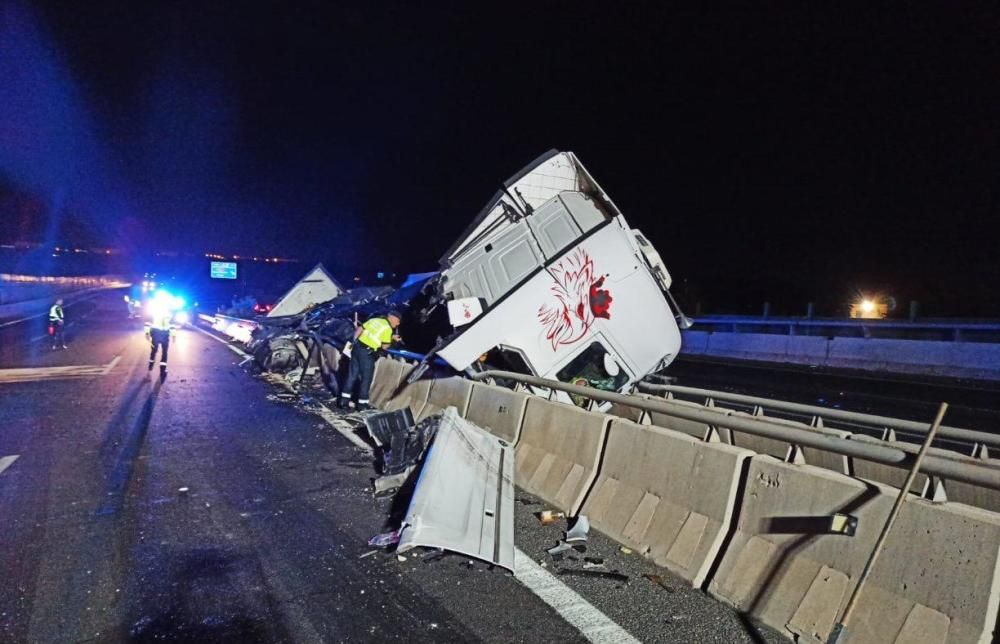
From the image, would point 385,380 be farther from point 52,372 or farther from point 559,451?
point 52,372

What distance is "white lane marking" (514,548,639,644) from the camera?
324 centimetres

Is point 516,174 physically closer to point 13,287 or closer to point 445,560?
point 445,560

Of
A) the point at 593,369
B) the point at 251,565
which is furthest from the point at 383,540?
the point at 593,369

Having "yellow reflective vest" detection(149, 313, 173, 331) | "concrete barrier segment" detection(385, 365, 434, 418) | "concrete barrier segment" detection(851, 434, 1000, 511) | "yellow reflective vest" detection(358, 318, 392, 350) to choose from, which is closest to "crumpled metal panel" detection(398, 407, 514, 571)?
"concrete barrier segment" detection(851, 434, 1000, 511)

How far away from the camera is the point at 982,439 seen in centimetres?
429

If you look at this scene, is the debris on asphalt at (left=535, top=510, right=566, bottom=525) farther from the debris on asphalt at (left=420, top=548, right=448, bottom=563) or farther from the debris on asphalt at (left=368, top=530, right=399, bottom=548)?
the debris on asphalt at (left=368, top=530, right=399, bottom=548)

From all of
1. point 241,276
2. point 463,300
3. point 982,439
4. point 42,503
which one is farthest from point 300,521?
point 241,276

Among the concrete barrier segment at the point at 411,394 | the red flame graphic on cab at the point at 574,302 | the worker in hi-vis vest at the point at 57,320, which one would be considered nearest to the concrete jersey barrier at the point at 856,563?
Answer: the red flame graphic on cab at the point at 574,302

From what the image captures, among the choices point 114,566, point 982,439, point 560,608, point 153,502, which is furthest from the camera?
point 153,502

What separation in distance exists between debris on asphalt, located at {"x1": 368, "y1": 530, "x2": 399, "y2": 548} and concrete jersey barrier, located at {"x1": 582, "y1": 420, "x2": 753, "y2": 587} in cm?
145

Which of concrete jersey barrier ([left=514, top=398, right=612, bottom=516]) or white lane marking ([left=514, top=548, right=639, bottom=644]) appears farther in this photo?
concrete jersey barrier ([left=514, top=398, right=612, bottom=516])

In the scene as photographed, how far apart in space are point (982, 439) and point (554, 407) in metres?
3.15

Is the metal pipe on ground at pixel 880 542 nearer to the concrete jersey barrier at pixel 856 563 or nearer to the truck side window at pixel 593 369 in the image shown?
the concrete jersey barrier at pixel 856 563

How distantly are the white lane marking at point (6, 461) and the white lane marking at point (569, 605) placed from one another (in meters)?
5.31
